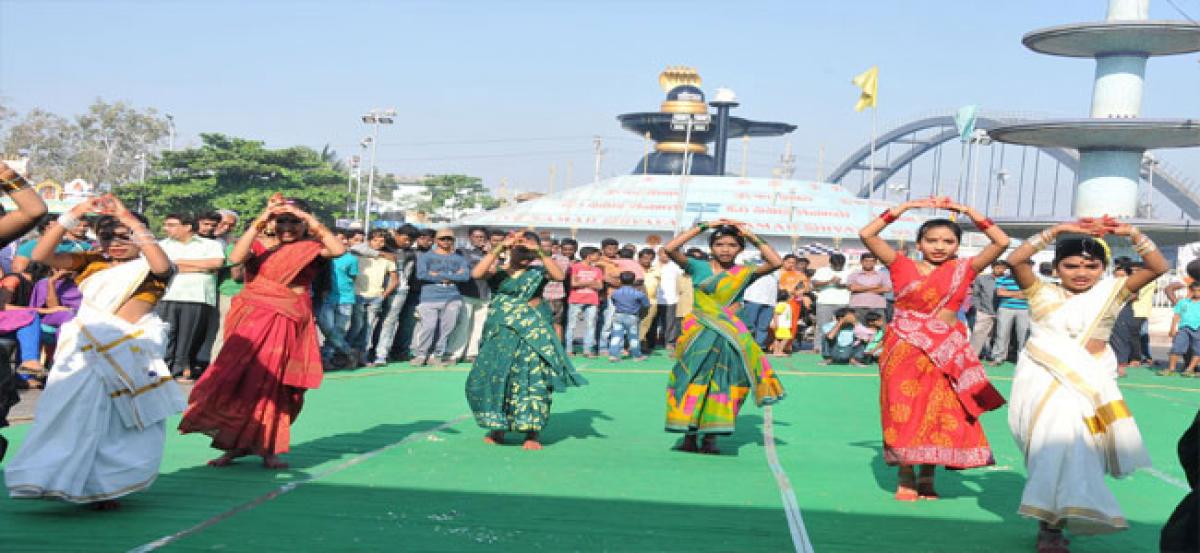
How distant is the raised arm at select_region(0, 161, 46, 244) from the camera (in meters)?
4.44

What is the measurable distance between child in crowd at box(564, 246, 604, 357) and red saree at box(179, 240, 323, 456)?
8.81m

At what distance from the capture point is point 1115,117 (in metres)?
31.7

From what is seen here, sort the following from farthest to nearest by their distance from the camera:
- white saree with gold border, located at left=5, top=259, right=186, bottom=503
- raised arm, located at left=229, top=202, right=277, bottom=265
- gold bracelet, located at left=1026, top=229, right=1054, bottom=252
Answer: raised arm, located at left=229, top=202, right=277, bottom=265
gold bracelet, located at left=1026, top=229, right=1054, bottom=252
white saree with gold border, located at left=5, top=259, right=186, bottom=503

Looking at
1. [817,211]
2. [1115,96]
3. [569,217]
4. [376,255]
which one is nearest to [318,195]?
[569,217]

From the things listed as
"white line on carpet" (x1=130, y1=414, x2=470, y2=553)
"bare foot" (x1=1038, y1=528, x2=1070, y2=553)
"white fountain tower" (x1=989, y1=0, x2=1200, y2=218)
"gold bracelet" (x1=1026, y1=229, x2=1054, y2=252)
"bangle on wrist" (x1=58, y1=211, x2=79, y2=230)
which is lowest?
"white line on carpet" (x1=130, y1=414, x2=470, y2=553)

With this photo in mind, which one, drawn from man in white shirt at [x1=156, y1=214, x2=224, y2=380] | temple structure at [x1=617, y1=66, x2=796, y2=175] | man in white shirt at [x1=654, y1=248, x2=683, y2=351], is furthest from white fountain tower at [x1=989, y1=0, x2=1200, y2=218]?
temple structure at [x1=617, y1=66, x2=796, y2=175]

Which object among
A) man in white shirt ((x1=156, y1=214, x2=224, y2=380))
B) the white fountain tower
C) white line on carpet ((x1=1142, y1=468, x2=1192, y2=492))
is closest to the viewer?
white line on carpet ((x1=1142, y1=468, x2=1192, y2=492))

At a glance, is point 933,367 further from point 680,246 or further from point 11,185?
point 11,185

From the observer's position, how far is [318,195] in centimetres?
6031

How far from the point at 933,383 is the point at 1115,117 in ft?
92.3

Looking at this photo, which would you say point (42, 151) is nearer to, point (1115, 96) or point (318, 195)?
point (318, 195)

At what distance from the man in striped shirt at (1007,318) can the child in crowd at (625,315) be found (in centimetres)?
509

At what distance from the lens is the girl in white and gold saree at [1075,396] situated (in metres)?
5.36

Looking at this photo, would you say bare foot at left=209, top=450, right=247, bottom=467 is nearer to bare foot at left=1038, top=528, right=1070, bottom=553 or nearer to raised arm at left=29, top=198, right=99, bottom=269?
raised arm at left=29, top=198, right=99, bottom=269
